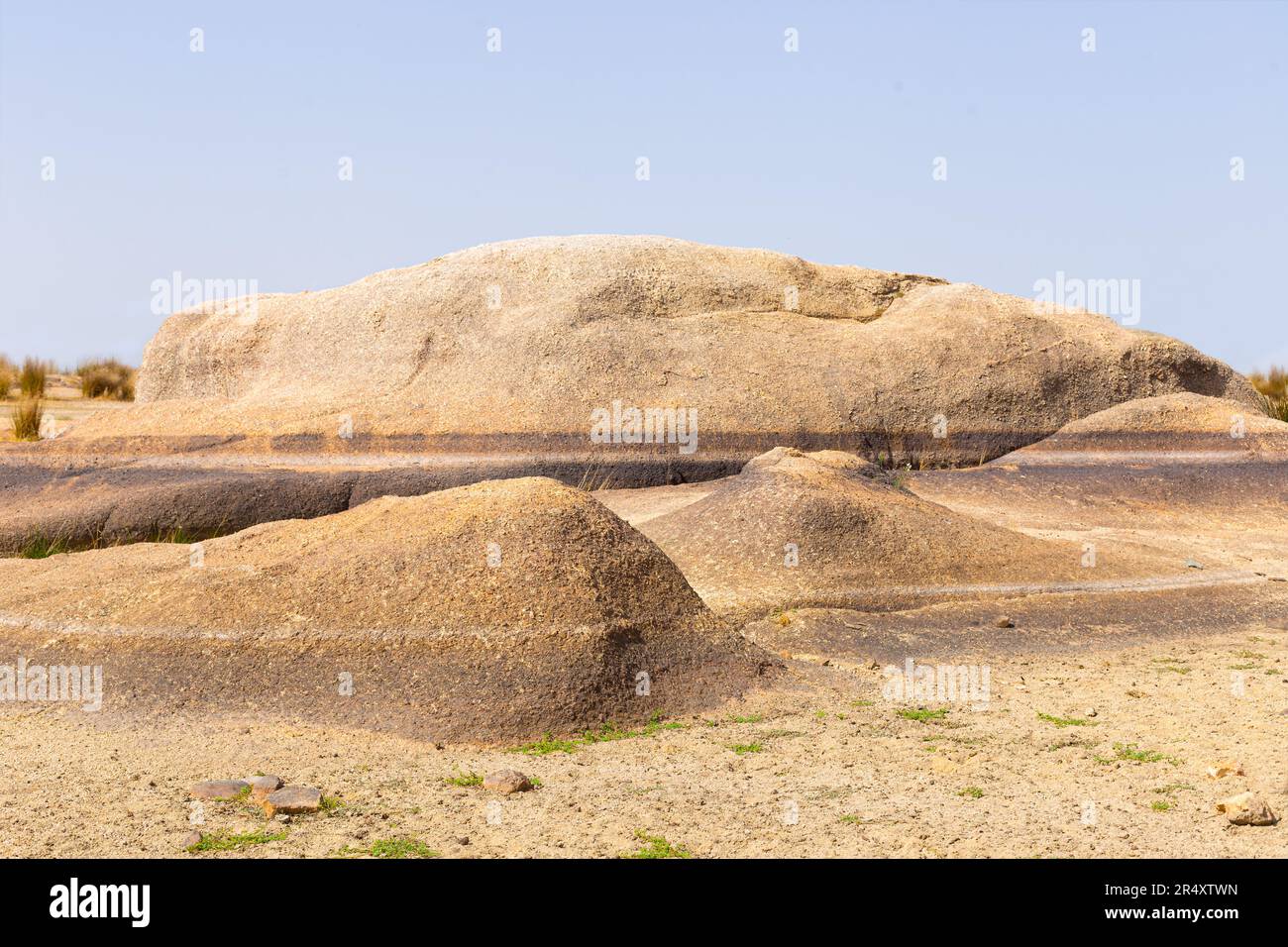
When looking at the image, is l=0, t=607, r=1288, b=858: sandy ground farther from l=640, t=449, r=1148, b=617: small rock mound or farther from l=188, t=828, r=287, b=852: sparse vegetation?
l=640, t=449, r=1148, b=617: small rock mound

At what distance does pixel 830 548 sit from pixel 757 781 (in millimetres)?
3423

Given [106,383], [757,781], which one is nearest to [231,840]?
[757,781]

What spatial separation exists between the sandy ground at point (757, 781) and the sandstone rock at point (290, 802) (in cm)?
6

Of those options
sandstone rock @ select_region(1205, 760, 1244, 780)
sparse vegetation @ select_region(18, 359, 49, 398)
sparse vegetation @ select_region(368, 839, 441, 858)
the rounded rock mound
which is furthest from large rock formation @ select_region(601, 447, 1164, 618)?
sparse vegetation @ select_region(18, 359, 49, 398)

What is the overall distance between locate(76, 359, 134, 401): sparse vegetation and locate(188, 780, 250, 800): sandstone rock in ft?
67.3

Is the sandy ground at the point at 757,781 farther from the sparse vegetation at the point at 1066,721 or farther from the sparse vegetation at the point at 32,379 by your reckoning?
the sparse vegetation at the point at 32,379

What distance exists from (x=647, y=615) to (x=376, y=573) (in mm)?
1244

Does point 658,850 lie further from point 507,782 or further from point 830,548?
point 830,548

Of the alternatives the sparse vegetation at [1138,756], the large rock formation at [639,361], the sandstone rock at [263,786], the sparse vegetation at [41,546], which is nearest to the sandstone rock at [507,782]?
the sandstone rock at [263,786]

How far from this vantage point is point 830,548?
7875 mm

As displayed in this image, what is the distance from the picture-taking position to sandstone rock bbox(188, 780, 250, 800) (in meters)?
4.29

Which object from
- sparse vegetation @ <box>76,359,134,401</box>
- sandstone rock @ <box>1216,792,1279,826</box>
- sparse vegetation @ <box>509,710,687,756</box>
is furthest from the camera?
sparse vegetation @ <box>76,359,134,401</box>
